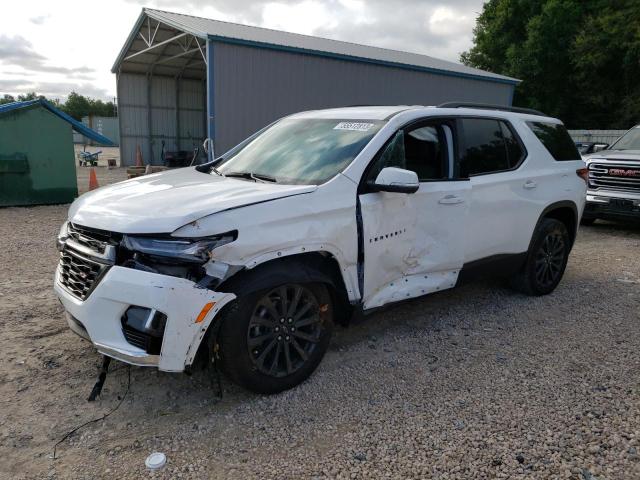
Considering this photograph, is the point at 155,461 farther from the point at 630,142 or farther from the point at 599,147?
the point at 599,147

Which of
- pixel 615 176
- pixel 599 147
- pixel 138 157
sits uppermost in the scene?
pixel 599 147

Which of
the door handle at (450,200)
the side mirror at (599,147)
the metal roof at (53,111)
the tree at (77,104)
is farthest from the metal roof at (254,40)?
the tree at (77,104)

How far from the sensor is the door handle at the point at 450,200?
4004 millimetres

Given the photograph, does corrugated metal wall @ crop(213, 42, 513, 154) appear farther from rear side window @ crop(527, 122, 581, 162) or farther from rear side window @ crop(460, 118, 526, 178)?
rear side window @ crop(460, 118, 526, 178)

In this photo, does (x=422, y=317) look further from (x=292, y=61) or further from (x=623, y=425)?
(x=292, y=61)

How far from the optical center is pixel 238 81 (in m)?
12.7

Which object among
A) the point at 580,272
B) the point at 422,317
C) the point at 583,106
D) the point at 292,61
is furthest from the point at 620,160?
the point at 583,106

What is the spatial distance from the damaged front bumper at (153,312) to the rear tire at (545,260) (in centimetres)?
346

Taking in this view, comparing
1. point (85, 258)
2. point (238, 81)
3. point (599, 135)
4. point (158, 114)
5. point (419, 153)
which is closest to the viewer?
point (85, 258)

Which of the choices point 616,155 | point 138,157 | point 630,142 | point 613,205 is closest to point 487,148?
point 613,205

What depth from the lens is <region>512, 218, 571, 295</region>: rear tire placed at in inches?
201

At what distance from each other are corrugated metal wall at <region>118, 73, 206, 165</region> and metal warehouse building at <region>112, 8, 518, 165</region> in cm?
4

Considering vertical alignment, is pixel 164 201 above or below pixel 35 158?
above

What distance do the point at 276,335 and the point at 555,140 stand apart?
385cm
